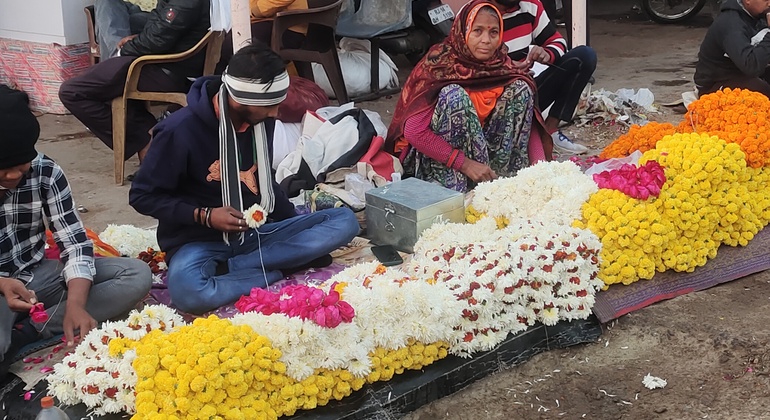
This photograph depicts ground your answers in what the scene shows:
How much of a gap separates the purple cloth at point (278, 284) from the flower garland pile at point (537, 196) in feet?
2.58

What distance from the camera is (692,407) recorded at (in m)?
3.06

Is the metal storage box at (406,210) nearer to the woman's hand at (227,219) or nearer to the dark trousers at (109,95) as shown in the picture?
the woman's hand at (227,219)

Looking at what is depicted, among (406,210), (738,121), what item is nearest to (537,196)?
(406,210)

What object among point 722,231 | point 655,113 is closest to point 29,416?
point 722,231

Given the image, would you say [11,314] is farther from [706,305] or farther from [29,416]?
[706,305]

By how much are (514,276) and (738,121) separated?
5.75ft

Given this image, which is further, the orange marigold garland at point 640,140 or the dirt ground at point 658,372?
the orange marigold garland at point 640,140

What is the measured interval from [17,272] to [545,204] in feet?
7.52

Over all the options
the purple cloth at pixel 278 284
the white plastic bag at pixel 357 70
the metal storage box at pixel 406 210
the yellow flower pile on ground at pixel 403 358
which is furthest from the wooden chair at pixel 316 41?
the yellow flower pile on ground at pixel 403 358

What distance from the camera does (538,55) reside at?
17.1 ft

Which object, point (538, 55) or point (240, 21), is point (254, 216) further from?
point (538, 55)

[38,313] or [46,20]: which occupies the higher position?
[38,313]

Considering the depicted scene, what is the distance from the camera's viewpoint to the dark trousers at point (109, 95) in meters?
5.37

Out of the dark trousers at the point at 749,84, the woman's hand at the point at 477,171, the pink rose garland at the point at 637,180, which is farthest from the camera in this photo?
the dark trousers at the point at 749,84
